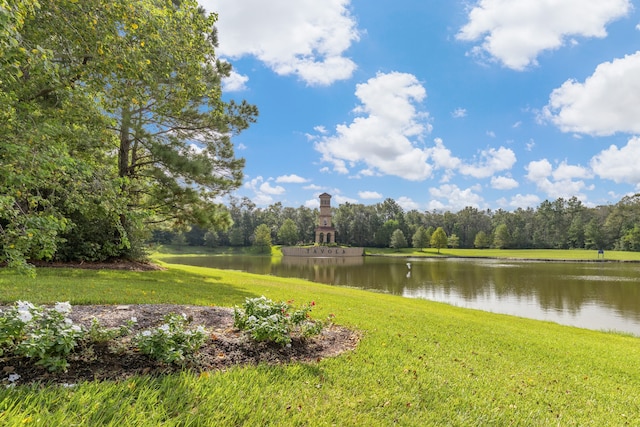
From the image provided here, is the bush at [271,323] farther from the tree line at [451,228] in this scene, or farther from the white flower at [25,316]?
the tree line at [451,228]

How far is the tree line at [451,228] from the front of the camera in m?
75.3

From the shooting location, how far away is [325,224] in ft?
258

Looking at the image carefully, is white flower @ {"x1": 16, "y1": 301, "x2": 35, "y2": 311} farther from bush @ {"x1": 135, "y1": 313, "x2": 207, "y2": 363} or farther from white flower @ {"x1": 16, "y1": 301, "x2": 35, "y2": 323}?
bush @ {"x1": 135, "y1": 313, "x2": 207, "y2": 363}

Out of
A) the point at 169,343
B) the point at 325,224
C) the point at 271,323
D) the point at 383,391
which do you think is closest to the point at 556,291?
the point at 383,391

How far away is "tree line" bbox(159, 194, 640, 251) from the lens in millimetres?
75312

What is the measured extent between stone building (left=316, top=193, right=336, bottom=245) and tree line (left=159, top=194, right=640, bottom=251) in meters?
10.3

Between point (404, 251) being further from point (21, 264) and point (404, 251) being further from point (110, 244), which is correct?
point (21, 264)

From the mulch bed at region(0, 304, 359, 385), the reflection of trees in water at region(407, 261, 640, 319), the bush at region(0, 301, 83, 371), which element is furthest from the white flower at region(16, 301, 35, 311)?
the reflection of trees in water at region(407, 261, 640, 319)

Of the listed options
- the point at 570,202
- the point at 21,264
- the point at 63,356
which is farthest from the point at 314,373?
the point at 570,202

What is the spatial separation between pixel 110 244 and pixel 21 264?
1086 cm

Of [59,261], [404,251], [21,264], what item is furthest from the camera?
[404,251]

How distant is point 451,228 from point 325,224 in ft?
122

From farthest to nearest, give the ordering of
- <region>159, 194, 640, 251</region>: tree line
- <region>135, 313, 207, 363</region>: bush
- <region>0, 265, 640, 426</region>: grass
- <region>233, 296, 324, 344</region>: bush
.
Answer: <region>159, 194, 640, 251</region>: tree line → <region>233, 296, 324, 344</region>: bush → <region>135, 313, 207, 363</region>: bush → <region>0, 265, 640, 426</region>: grass

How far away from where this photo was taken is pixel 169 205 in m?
14.9
